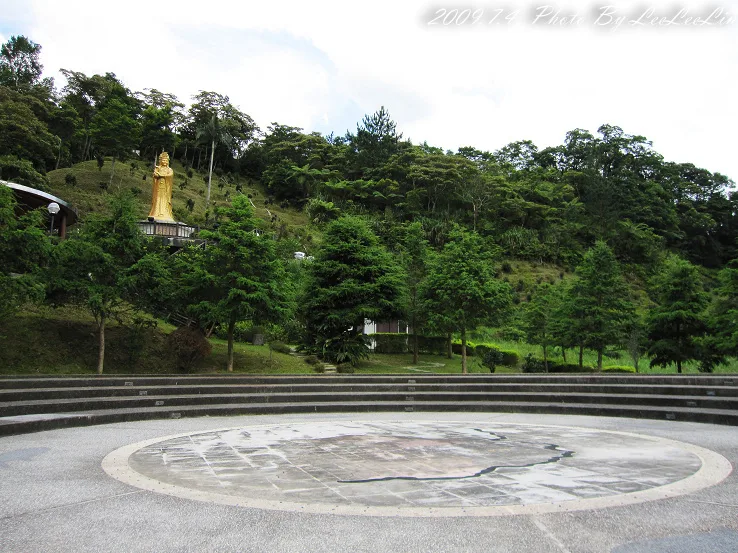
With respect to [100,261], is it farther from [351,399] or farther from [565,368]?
[565,368]

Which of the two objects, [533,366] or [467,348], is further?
[467,348]

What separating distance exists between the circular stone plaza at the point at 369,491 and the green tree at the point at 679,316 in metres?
14.8

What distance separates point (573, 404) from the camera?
13.5 m

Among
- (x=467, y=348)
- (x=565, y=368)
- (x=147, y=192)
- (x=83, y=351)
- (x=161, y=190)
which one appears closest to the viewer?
(x=83, y=351)

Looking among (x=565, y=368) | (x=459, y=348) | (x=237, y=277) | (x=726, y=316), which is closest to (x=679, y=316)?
(x=726, y=316)

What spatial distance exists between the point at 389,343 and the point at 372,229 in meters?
20.2

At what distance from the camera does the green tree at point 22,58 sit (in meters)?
63.8

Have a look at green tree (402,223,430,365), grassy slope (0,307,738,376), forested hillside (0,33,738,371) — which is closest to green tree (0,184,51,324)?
forested hillside (0,33,738,371)

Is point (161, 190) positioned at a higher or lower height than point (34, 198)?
higher

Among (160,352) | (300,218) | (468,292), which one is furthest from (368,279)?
(300,218)

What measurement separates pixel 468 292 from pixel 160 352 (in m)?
12.5

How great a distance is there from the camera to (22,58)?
2547 inches

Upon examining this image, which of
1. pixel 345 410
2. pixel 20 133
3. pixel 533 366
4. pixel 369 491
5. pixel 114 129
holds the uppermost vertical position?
pixel 114 129

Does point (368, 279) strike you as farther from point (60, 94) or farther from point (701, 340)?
point (60, 94)
